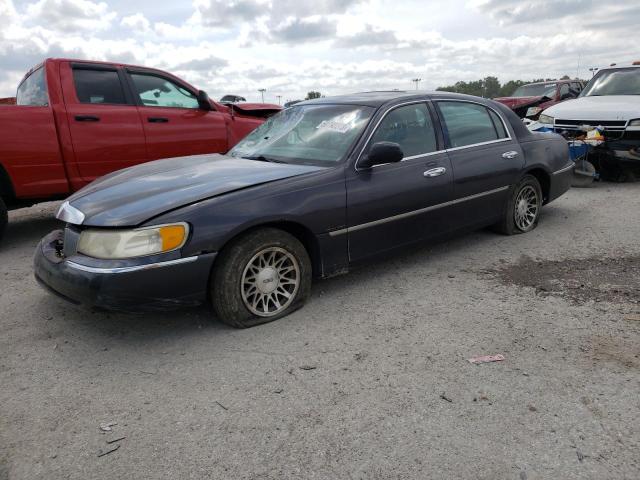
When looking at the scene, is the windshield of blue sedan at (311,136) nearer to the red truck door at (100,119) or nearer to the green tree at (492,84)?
the red truck door at (100,119)

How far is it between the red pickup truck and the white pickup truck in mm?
5405

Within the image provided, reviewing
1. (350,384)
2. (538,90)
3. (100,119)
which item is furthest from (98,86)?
(538,90)

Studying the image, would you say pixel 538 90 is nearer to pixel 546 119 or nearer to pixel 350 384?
pixel 546 119

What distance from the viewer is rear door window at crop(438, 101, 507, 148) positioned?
462 centimetres

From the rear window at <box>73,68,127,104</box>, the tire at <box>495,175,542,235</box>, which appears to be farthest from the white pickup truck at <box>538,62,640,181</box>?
the rear window at <box>73,68,127,104</box>

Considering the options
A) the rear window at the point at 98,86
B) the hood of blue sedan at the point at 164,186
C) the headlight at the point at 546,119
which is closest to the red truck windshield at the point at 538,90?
the headlight at the point at 546,119

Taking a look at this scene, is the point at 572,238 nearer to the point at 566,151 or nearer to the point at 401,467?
the point at 566,151

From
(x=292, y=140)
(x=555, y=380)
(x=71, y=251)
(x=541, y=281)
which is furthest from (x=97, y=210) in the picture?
(x=541, y=281)

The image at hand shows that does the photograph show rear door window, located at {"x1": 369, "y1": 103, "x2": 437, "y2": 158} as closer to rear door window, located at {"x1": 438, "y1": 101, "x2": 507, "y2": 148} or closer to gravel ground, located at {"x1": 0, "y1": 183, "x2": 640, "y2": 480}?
rear door window, located at {"x1": 438, "y1": 101, "x2": 507, "y2": 148}

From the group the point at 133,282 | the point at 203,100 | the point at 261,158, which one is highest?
the point at 203,100

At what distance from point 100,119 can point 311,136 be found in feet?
9.27

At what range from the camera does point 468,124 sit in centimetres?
482

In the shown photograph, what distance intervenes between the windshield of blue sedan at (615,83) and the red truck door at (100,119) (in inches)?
313

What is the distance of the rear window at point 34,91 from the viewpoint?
5.61 metres
